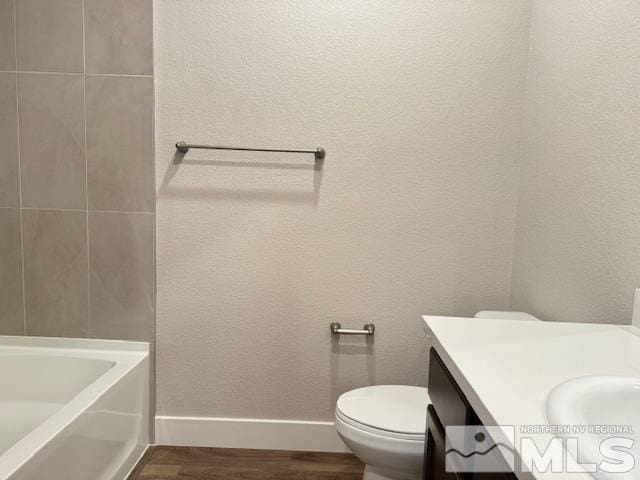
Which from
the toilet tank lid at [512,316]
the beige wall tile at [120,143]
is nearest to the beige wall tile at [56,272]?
the beige wall tile at [120,143]

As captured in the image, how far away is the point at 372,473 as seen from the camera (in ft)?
5.66

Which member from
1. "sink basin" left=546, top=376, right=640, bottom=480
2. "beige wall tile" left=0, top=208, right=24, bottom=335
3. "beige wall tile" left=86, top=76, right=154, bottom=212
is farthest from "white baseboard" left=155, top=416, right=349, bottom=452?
"sink basin" left=546, top=376, right=640, bottom=480

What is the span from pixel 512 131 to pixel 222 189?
126 cm

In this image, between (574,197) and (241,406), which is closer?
(574,197)

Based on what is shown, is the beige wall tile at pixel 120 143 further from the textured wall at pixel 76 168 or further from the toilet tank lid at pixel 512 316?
the toilet tank lid at pixel 512 316

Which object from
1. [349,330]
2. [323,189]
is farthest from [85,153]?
[349,330]

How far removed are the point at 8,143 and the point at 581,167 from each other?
2213 millimetres

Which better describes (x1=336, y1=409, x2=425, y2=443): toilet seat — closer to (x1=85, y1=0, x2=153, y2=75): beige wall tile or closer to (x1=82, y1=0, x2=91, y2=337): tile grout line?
(x1=82, y1=0, x2=91, y2=337): tile grout line

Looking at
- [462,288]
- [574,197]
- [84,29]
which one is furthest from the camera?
[462,288]

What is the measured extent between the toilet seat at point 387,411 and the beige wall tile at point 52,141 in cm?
139

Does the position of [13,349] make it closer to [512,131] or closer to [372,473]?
[372,473]

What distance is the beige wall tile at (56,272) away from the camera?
214 cm

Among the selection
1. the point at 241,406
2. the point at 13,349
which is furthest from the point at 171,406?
the point at 13,349

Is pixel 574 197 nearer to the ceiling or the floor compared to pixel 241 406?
nearer to the ceiling
